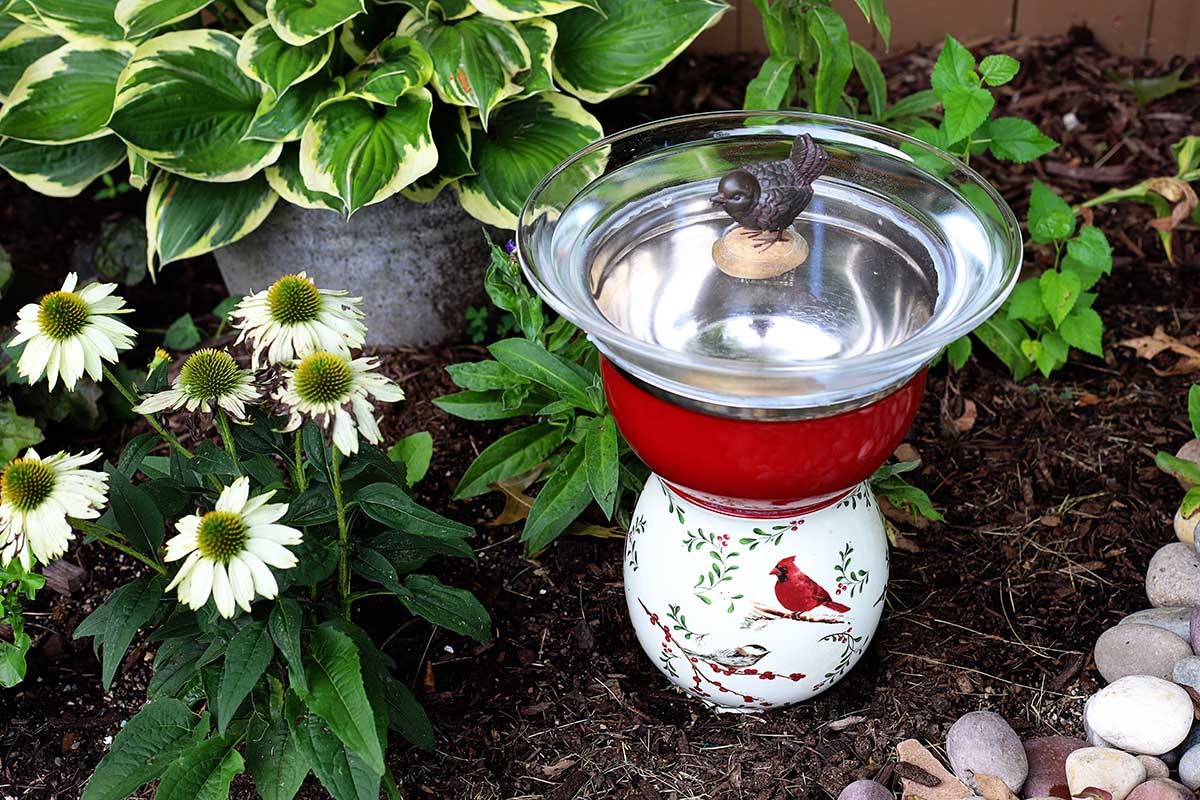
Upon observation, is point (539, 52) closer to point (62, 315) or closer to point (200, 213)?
point (200, 213)

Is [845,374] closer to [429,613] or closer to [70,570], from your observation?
[429,613]

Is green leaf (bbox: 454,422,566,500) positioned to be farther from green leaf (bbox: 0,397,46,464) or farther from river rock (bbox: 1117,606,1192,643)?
river rock (bbox: 1117,606,1192,643)

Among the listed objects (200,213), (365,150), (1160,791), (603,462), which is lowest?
(1160,791)

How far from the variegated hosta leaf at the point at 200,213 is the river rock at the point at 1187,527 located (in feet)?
5.36

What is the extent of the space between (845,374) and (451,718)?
0.87 meters

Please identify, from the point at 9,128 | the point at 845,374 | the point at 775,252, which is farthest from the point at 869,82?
the point at 9,128

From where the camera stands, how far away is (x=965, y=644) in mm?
1827

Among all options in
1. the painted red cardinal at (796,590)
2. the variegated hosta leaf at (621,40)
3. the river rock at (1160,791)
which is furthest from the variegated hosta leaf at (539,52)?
the river rock at (1160,791)

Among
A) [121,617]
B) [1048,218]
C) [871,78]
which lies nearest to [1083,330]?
[1048,218]

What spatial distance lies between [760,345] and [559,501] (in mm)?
466

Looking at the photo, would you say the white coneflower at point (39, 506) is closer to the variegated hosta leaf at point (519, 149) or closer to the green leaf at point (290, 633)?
the green leaf at point (290, 633)

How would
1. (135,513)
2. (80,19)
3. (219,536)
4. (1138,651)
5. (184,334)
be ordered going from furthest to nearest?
(184,334) → (80,19) → (1138,651) → (135,513) → (219,536)

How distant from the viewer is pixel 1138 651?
1702mm

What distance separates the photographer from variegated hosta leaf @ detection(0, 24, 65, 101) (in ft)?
7.37
